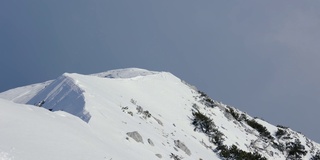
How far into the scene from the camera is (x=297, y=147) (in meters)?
41.3

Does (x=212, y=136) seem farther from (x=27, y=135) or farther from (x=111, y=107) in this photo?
(x=27, y=135)

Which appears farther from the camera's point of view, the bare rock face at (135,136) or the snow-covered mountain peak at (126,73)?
the snow-covered mountain peak at (126,73)

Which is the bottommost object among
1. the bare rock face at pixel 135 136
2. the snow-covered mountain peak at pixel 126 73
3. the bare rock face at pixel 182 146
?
the bare rock face at pixel 135 136

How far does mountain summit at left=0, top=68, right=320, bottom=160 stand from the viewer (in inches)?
448

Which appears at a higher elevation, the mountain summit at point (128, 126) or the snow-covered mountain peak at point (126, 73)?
the snow-covered mountain peak at point (126, 73)

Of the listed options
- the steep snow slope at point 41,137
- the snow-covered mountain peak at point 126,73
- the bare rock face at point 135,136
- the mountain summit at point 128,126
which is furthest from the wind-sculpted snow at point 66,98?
the snow-covered mountain peak at point 126,73

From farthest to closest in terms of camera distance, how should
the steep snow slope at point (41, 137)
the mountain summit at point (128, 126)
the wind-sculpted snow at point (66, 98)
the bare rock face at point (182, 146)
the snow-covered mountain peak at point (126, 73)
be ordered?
the snow-covered mountain peak at point (126, 73) → the bare rock face at point (182, 146) → the wind-sculpted snow at point (66, 98) → the mountain summit at point (128, 126) → the steep snow slope at point (41, 137)

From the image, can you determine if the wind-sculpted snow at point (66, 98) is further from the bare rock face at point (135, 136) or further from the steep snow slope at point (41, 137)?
the steep snow slope at point (41, 137)

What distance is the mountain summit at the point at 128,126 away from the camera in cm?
1137

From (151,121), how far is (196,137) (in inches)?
231

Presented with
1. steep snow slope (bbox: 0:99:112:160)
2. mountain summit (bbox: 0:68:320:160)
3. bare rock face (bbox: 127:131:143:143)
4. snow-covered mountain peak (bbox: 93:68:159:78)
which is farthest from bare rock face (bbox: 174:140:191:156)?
snow-covered mountain peak (bbox: 93:68:159:78)

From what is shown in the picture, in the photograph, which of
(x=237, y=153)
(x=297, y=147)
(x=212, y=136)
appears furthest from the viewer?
(x=297, y=147)

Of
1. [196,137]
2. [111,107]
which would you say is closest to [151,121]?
[111,107]

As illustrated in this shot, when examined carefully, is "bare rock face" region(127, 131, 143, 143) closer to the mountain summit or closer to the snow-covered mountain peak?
the mountain summit
